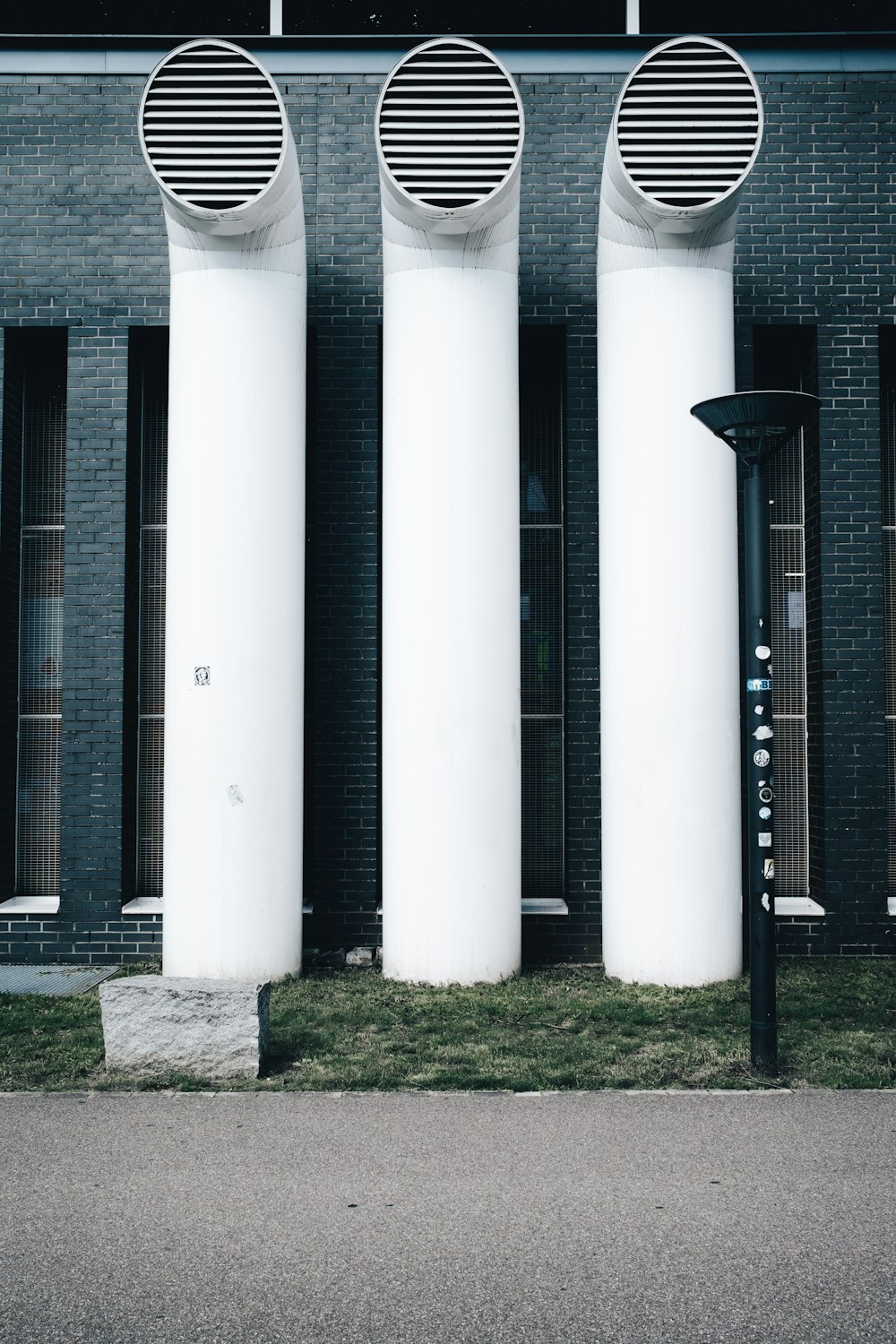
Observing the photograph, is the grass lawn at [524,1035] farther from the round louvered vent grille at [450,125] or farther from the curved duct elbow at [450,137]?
the round louvered vent grille at [450,125]

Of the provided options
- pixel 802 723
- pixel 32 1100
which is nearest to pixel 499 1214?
pixel 32 1100

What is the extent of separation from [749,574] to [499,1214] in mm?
3420

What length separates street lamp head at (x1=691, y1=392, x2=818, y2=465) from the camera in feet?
17.5

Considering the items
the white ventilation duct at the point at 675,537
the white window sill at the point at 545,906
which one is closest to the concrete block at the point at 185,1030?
the white ventilation duct at the point at 675,537

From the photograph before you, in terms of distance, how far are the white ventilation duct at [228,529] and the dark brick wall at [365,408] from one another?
87 cm

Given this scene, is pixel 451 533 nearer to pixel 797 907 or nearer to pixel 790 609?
pixel 790 609

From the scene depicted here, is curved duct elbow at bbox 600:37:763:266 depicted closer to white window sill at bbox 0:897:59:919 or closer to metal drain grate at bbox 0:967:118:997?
metal drain grate at bbox 0:967:118:997

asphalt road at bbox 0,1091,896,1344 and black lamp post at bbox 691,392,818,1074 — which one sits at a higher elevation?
black lamp post at bbox 691,392,818,1074

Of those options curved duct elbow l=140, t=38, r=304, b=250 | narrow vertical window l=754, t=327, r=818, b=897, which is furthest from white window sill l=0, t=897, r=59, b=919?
narrow vertical window l=754, t=327, r=818, b=897

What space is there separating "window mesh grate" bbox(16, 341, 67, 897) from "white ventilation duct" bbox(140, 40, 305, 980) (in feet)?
6.21

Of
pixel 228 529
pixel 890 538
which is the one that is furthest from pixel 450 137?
pixel 890 538

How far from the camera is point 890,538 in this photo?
9094 mm

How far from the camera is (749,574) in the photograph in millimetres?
5602

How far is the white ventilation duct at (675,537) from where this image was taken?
7.41 meters
